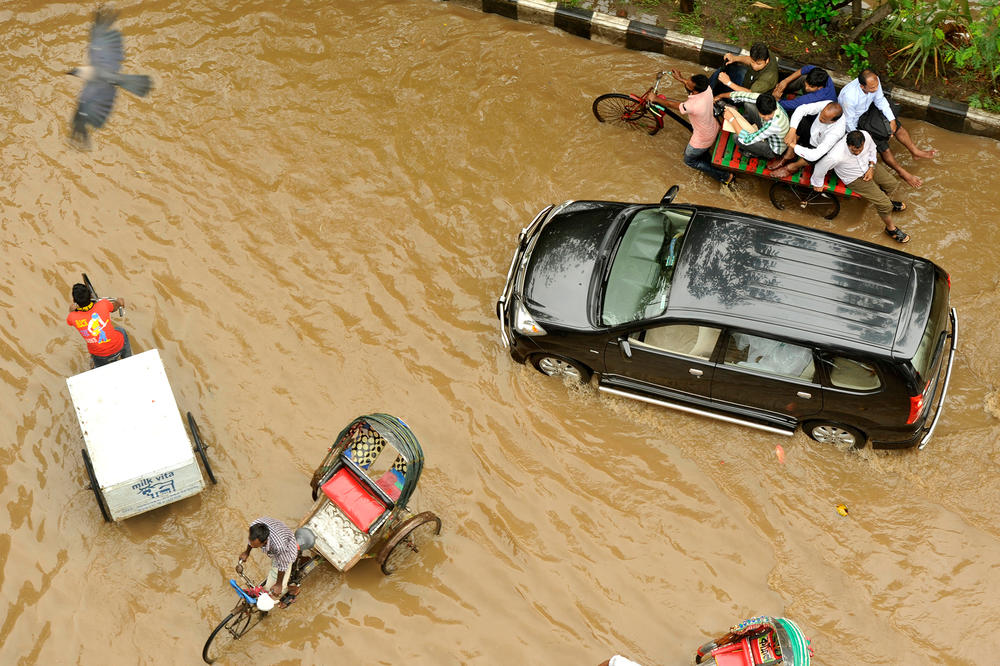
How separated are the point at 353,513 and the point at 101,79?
683 cm

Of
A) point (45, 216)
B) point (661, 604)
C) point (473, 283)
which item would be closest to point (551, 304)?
point (473, 283)

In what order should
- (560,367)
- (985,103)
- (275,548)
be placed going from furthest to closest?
(985,103) → (560,367) → (275,548)

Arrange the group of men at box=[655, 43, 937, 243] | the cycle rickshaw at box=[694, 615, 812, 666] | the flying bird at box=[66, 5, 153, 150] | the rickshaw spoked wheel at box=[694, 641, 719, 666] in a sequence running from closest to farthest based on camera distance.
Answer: the cycle rickshaw at box=[694, 615, 812, 666], the rickshaw spoked wheel at box=[694, 641, 719, 666], the group of men at box=[655, 43, 937, 243], the flying bird at box=[66, 5, 153, 150]

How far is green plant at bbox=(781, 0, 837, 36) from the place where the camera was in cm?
974

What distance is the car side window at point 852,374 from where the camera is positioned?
22.6ft

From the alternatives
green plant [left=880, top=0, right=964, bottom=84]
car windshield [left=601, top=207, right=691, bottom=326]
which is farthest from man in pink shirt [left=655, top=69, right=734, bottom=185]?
green plant [left=880, top=0, right=964, bottom=84]

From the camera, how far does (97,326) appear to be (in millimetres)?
7547

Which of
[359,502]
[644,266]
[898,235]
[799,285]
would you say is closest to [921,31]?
[898,235]

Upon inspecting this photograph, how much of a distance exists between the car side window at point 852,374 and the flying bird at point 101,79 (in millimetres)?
8477

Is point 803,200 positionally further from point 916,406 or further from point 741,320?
point 916,406

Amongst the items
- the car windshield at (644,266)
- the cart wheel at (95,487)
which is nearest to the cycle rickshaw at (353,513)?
the cart wheel at (95,487)

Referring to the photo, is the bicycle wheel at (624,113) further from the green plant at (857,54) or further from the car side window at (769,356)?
the car side window at (769,356)

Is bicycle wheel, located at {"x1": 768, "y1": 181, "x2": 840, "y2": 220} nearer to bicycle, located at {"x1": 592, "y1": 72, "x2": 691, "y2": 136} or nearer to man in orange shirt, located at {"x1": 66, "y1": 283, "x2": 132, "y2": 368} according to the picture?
bicycle, located at {"x1": 592, "y1": 72, "x2": 691, "y2": 136}

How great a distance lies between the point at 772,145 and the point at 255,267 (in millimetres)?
5658
